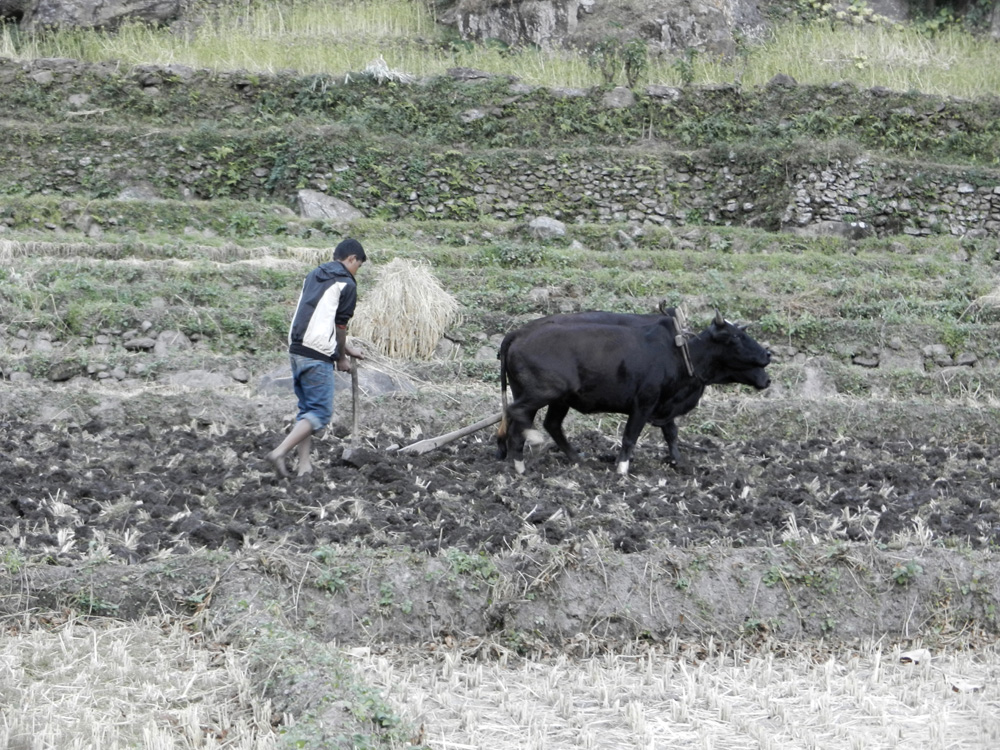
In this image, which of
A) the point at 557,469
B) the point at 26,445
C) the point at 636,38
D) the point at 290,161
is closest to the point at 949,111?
the point at 636,38

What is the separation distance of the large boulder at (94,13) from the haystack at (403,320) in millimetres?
12728

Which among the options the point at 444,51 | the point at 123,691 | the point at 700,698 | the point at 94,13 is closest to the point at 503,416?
the point at 700,698

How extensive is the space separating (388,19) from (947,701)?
Answer: 800 inches

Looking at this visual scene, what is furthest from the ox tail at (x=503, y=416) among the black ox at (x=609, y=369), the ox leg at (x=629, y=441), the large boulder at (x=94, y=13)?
the large boulder at (x=94, y=13)

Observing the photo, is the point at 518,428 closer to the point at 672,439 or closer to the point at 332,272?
the point at 672,439

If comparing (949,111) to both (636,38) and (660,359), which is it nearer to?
(636,38)

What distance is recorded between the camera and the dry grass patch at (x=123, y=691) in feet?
14.2

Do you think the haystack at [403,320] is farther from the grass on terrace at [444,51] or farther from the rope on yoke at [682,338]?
the grass on terrace at [444,51]

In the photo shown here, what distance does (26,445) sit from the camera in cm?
838

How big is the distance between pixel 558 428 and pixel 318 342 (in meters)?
2.03

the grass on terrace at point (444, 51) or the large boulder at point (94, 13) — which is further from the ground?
the large boulder at point (94, 13)

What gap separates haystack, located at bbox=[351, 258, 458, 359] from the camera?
1160 centimetres

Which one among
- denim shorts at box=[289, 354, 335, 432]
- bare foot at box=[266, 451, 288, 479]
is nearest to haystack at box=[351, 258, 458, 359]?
denim shorts at box=[289, 354, 335, 432]

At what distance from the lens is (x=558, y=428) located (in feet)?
28.6
